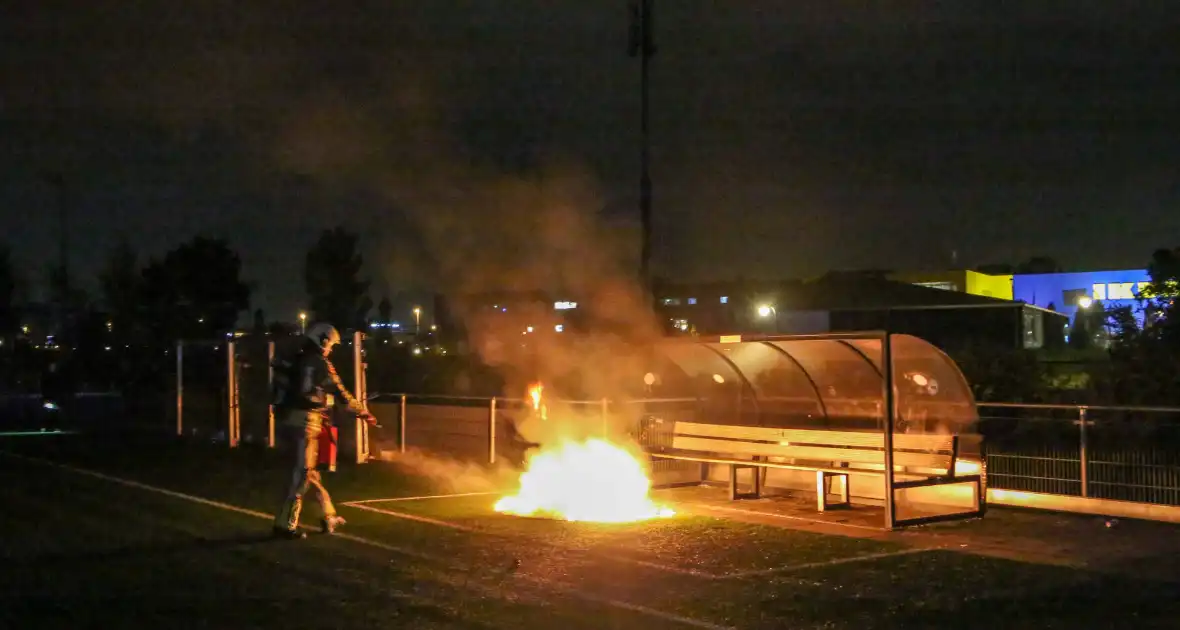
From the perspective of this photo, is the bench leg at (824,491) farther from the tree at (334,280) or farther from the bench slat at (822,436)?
the tree at (334,280)

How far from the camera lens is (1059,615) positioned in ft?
25.2

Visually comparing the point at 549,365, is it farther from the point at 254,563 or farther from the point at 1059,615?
the point at 1059,615

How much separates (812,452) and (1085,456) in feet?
9.69

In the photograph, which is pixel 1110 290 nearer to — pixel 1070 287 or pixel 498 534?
pixel 1070 287

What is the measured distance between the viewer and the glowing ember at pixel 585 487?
1262 centimetres

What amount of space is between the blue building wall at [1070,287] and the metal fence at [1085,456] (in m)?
47.9

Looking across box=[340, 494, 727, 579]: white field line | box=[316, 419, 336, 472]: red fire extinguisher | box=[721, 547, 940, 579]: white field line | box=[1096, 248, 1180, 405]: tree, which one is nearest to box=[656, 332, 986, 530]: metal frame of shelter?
box=[721, 547, 940, 579]: white field line

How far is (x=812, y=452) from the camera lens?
1333 cm

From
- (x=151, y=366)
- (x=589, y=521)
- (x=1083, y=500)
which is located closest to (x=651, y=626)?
(x=589, y=521)

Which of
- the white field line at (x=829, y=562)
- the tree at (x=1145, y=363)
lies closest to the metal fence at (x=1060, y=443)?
the tree at (x=1145, y=363)

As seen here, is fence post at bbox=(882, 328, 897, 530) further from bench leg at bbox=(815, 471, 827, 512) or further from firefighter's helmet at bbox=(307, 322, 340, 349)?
firefighter's helmet at bbox=(307, 322, 340, 349)

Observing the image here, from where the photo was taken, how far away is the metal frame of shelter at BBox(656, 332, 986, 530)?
1153 cm

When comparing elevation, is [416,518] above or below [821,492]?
below

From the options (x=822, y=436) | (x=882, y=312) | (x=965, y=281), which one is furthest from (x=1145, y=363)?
(x=965, y=281)
